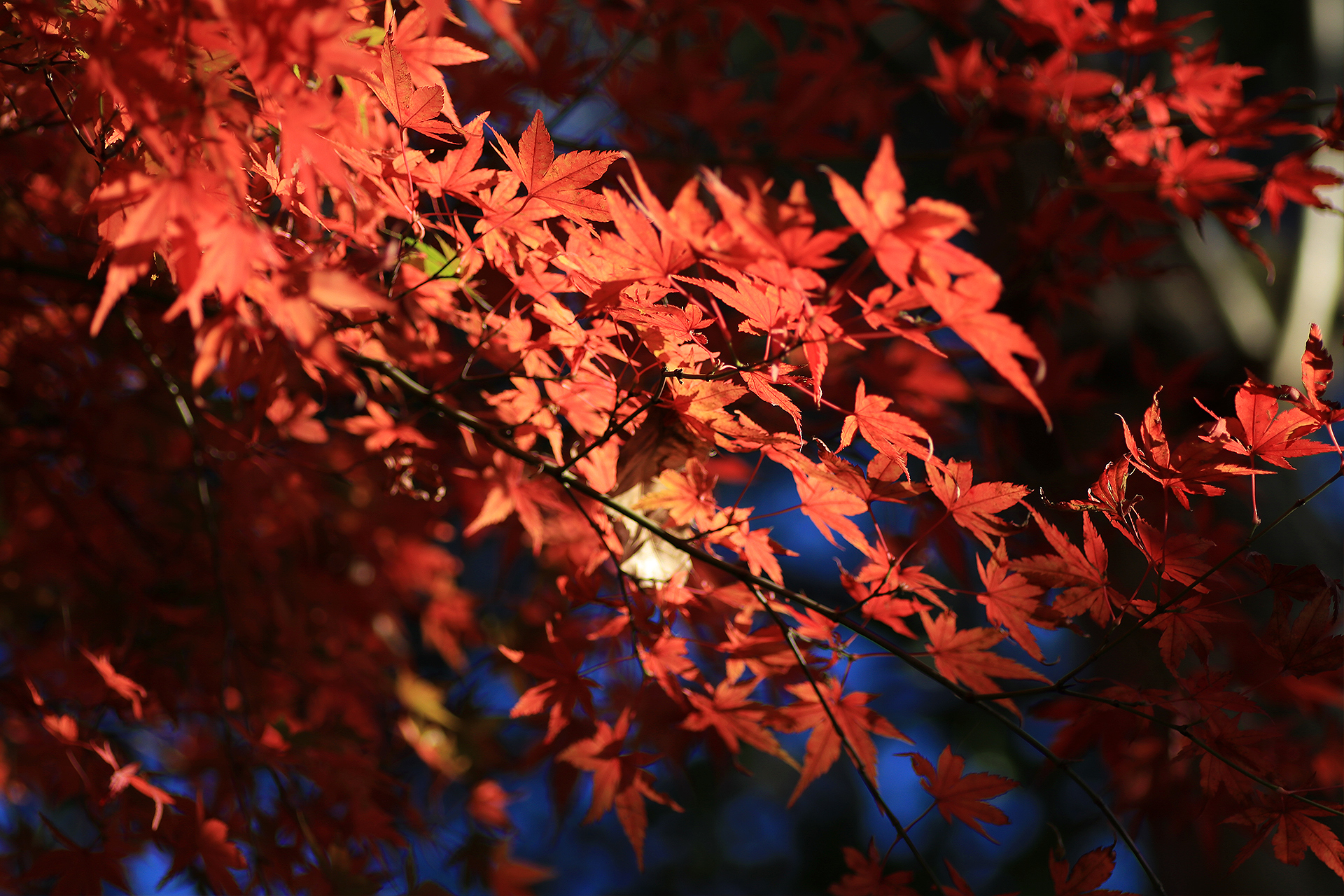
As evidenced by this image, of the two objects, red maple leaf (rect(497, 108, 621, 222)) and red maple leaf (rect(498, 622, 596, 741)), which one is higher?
red maple leaf (rect(497, 108, 621, 222))

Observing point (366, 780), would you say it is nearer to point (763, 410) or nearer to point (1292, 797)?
point (763, 410)

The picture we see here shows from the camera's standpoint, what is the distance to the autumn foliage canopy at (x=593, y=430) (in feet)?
1.79

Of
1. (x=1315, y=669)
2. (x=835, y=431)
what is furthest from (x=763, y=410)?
(x=1315, y=669)

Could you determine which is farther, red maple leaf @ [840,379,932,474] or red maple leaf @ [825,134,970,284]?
red maple leaf @ [840,379,932,474]

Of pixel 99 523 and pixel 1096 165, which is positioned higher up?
pixel 1096 165

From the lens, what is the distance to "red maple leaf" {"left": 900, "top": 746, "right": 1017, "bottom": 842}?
68cm

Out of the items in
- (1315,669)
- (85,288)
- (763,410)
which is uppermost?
(85,288)

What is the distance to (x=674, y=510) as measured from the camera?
731mm

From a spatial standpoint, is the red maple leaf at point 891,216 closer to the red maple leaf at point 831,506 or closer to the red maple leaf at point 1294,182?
the red maple leaf at point 831,506

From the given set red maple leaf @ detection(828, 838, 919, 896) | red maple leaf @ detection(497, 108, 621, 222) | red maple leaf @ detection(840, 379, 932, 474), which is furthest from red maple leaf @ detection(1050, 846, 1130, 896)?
red maple leaf @ detection(497, 108, 621, 222)

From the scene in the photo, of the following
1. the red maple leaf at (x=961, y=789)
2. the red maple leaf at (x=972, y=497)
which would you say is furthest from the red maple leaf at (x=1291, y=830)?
the red maple leaf at (x=972, y=497)

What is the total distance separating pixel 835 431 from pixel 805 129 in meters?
0.90

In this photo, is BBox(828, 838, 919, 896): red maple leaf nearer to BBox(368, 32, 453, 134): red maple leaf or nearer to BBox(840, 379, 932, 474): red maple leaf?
BBox(840, 379, 932, 474): red maple leaf

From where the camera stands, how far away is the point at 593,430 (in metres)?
0.78
